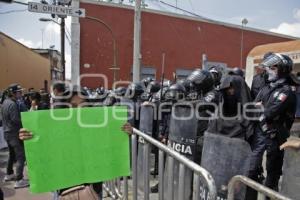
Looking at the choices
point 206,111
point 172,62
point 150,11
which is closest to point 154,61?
point 172,62

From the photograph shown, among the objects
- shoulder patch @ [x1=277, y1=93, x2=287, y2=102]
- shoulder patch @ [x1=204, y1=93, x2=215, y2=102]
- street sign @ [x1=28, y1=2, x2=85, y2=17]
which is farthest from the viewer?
street sign @ [x1=28, y1=2, x2=85, y2=17]

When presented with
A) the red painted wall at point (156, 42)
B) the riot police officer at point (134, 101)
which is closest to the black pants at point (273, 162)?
the riot police officer at point (134, 101)

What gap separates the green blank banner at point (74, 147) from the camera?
110 inches

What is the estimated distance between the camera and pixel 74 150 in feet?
9.70

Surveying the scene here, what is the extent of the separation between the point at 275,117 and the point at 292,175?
7.15 feet

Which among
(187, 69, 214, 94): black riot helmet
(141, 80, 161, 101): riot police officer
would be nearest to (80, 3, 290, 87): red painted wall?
(141, 80, 161, 101): riot police officer

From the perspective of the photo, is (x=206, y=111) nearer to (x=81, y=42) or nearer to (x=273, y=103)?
(x=273, y=103)

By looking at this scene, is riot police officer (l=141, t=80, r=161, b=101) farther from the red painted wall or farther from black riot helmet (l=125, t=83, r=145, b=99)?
the red painted wall

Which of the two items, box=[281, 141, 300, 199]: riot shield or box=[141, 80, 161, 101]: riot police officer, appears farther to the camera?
box=[141, 80, 161, 101]: riot police officer

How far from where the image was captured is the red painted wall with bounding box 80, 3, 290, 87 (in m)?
24.9

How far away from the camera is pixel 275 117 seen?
460 centimetres

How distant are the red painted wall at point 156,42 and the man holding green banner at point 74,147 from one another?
21.6 m

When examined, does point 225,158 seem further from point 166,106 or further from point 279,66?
point 166,106

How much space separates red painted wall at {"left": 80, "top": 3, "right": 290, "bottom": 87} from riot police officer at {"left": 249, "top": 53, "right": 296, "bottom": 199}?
67.2 feet
